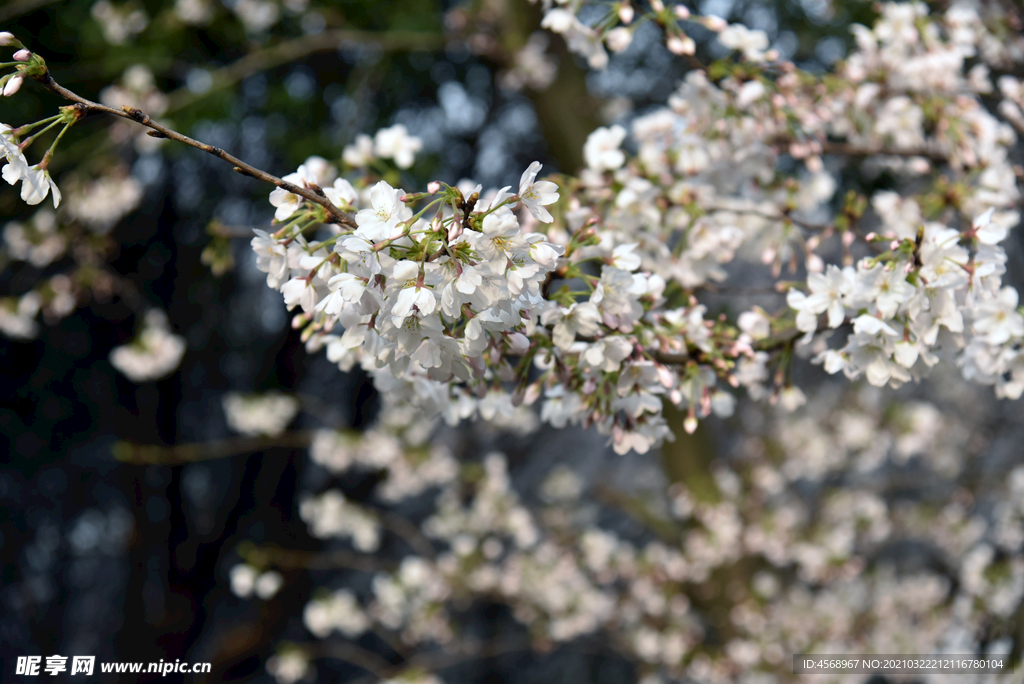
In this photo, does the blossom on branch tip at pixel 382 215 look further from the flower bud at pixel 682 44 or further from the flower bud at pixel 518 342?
the flower bud at pixel 682 44

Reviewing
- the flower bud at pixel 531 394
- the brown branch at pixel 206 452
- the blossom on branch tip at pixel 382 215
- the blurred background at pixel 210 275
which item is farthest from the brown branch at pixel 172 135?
the brown branch at pixel 206 452

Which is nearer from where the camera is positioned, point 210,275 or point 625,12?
point 625,12

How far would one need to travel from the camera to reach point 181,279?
19.4 ft

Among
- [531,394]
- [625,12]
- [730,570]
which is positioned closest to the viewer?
[531,394]

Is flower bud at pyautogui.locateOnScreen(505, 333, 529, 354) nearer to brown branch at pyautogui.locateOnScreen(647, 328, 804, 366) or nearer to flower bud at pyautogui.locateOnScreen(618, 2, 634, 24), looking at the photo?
brown branch at pyautogui.locateOnScreen(647, 328, 804, 366)

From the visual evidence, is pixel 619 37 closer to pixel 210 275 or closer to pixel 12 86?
pixel 12 86

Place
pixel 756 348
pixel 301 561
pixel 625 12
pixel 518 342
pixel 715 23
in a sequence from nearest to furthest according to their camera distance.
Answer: pixel 518 342
pixel 756 348
pixel 625 12
pixel 715 23
pixel 301 561

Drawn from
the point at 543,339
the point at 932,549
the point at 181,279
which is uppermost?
the point at 543,339

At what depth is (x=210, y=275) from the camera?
18.7 feet

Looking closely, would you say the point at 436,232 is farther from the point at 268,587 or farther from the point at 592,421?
the point at 268,587

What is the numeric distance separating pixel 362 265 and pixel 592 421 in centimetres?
59

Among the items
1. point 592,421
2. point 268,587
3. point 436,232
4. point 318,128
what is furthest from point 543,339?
point 318,128

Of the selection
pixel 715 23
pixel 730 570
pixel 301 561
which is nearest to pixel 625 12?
pixel 715 23

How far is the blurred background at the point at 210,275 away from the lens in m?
3.70
